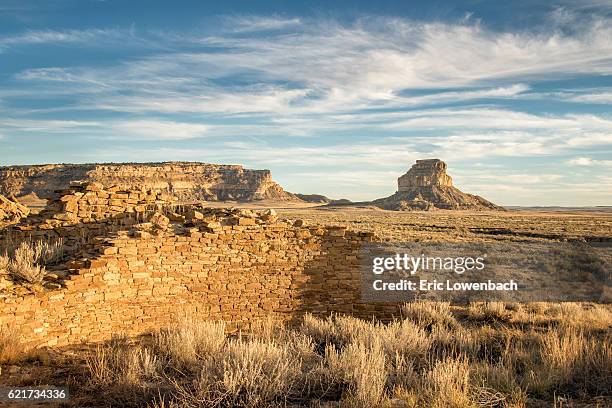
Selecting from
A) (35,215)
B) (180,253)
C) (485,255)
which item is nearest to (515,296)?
(485,255)

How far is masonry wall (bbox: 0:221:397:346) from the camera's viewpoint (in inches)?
325

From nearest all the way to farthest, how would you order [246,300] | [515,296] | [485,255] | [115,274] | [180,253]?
[115,274] < [180,253] < [246,300] < [515,296] < [485,255]

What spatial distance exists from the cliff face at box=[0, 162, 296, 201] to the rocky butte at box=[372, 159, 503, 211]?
35.1 meters

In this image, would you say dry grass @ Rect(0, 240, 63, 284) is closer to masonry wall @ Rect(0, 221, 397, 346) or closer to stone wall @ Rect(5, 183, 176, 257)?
masonry wall @ Rect(0, 221, 397, 346)

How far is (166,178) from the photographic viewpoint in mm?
113750

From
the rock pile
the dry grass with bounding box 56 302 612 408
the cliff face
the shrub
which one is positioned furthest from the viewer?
the cliff face

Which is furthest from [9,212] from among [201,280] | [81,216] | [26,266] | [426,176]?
[426,176]

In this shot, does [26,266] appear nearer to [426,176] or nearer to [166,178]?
[166,178]

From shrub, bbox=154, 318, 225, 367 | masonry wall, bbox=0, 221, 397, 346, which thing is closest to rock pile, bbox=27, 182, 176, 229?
masonry wall, bbox=0, 221, 397, 346

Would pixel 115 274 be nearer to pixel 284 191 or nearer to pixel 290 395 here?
pixel 290 395

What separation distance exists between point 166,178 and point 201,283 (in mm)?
108672

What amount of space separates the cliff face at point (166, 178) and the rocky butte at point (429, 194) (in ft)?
115

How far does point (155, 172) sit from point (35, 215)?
10270 centimetres

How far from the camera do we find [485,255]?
79.8ft
